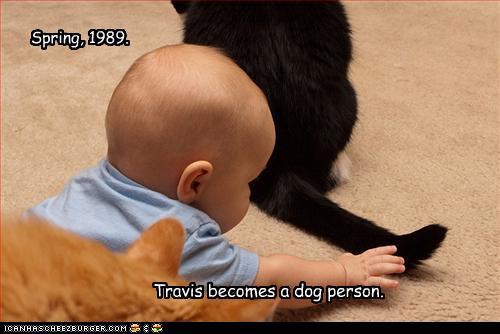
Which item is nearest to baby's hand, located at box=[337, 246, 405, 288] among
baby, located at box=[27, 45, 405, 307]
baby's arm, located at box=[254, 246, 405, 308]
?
baby's arm, located at box=[254, 246, 405, 308]

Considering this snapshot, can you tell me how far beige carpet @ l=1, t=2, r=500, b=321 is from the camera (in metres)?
0.92

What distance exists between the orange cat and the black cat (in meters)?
0.49

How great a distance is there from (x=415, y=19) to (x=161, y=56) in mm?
1457

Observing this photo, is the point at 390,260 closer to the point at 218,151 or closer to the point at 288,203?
the point at 288,203

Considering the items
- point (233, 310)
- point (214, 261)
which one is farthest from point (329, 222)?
point (233, 310)

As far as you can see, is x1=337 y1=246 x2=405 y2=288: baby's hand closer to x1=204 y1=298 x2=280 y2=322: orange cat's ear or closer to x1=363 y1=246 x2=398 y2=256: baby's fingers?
x1=363 y1=246 x2=398 y2=256: baby's fingers

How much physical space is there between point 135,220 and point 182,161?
10 cm

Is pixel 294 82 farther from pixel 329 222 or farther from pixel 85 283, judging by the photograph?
pixel 85 283

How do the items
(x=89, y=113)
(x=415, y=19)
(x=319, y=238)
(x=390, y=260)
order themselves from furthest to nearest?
(x=415, y=19), (x=89, y=113), (x=319, y=238), (x=390, y=260)

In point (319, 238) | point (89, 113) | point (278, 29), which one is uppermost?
point (278, 29)

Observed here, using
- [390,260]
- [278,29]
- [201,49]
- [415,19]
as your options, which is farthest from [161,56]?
[415,19]

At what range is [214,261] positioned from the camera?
29.2 inches

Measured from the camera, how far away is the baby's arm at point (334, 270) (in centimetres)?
80

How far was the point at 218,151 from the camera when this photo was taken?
2.41 ft
